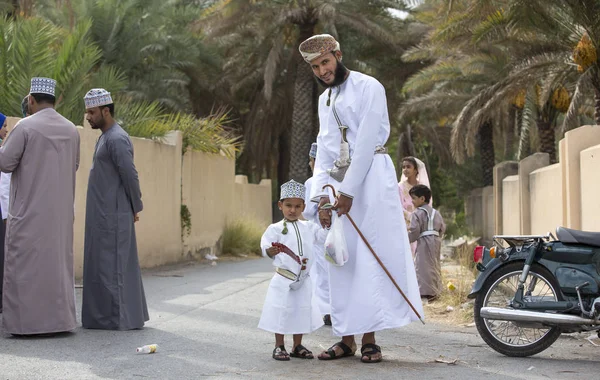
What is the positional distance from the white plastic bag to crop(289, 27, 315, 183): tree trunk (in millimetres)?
21437

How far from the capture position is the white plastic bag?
6.13m

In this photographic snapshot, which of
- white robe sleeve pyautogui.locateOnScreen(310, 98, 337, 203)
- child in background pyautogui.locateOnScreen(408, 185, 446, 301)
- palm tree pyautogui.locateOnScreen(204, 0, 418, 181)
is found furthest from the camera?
palm tree pyautogui.locateOnScreen(204, 0, 418, 181)

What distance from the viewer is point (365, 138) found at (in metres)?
6.30

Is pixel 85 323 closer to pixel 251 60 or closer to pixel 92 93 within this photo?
pixel 92 93

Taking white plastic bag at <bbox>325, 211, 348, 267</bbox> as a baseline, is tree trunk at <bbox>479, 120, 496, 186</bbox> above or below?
above

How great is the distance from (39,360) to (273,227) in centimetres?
185

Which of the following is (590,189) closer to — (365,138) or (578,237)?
(578,237)

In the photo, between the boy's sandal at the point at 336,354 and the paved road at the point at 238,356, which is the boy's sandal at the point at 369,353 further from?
the boy's sandal at the point at 336,354

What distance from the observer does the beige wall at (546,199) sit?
12.8 m

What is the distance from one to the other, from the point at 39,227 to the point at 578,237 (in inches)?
167

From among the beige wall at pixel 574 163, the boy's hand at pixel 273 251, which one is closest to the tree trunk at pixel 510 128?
the beige wall at pixel 574 163

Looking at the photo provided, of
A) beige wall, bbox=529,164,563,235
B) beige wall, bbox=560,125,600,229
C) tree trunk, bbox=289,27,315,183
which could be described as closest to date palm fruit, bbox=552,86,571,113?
beige wall, bbox=529,164,563,235

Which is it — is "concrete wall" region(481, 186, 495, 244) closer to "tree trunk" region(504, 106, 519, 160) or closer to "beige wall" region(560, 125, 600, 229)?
"tree trunk" region(504, 106, 519, 160)

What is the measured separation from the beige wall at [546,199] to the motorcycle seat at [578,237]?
5475 mm
